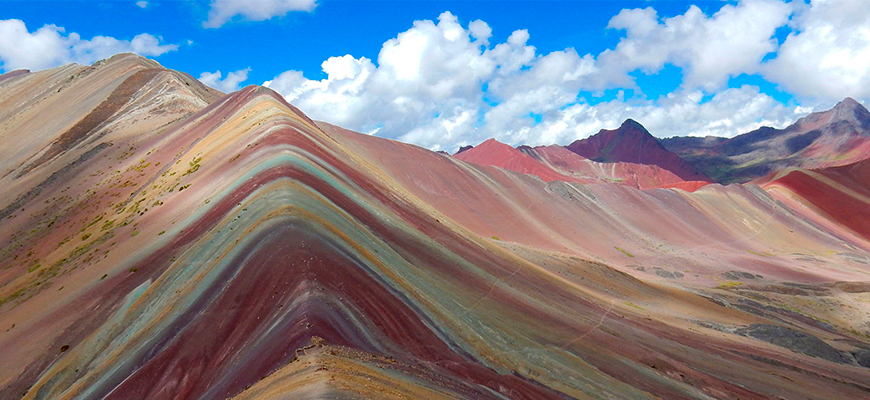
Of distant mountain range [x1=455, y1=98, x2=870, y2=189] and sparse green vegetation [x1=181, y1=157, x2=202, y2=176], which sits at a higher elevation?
distant mountain range [x1=455, y1=98, x2=870, y2=189]

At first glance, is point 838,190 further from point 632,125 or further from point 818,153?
point 818,153

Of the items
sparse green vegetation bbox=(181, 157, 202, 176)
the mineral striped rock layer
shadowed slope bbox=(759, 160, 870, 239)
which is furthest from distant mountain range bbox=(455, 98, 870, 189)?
sparse green vegetation bbox=(181, 157, 202, 176)

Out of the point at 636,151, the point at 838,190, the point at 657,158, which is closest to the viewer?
the point at 838,190

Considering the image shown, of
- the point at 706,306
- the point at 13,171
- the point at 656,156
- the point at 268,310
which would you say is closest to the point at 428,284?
the point at 268,310

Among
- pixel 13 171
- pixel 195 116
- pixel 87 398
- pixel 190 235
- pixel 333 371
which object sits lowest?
pixel 87 398

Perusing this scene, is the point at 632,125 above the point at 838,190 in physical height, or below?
above

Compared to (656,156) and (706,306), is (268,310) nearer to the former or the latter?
(706,306)

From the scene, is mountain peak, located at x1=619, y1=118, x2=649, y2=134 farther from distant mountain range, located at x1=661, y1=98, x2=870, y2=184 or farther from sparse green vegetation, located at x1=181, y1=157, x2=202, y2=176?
sparse green vegetation, located at x1=181, y1=157, x2=202, y2=176

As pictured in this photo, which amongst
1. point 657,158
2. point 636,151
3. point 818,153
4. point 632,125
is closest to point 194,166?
point 657,158

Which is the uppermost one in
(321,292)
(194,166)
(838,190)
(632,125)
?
(632,125)
